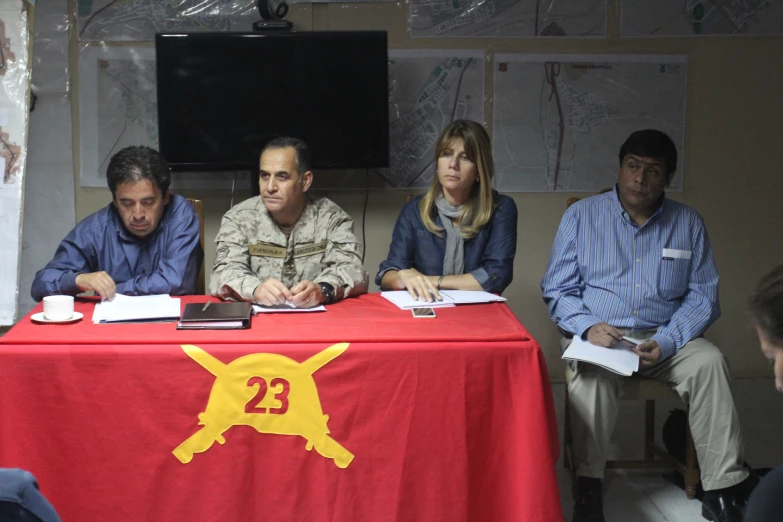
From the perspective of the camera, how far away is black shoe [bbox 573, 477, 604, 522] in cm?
265

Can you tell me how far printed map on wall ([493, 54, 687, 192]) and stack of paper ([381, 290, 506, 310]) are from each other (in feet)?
4.61

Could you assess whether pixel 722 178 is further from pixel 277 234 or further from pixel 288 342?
pixel 288 342

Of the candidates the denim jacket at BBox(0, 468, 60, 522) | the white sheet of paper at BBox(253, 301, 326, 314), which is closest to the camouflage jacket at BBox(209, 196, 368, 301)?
the white sheet of paper at BBox(253, 301, 326, 314)

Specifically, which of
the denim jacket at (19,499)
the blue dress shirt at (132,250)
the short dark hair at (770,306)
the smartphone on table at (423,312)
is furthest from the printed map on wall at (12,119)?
the short dark hair at (770,306)

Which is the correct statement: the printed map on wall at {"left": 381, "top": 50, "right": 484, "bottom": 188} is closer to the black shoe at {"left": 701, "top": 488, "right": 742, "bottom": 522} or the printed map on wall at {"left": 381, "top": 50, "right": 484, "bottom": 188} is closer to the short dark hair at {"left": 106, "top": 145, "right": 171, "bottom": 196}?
the short dark hair at {"left": 106, "top": 145, "right": 171, "bottom": 196}

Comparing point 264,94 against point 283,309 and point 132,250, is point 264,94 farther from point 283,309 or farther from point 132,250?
point 283,309

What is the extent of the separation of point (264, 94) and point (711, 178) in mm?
2149

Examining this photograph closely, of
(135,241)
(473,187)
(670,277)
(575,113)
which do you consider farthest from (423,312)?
(575,113)

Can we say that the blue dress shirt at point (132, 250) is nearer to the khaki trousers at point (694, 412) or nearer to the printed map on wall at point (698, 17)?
the khaki trousers at point (694, 412)

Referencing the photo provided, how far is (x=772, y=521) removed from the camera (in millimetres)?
1212

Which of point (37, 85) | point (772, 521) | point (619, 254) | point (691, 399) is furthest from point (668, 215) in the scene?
point (37, 85)

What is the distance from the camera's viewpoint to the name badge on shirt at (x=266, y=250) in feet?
9.43

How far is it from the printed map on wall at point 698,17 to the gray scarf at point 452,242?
1.45m

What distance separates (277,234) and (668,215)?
1.36 meters
